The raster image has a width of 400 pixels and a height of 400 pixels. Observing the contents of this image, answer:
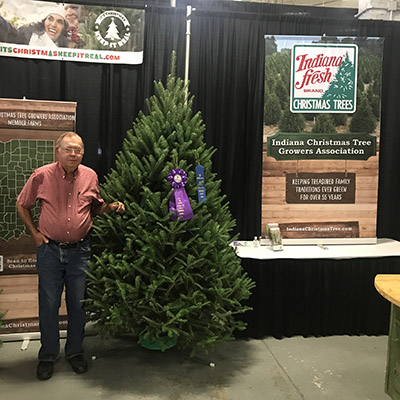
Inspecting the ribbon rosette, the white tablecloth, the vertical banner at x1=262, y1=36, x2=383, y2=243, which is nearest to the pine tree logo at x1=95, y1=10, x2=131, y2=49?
the vertical banner at x1=262, y1=36, x2=383, y2=243

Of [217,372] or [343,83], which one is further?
[343,83]

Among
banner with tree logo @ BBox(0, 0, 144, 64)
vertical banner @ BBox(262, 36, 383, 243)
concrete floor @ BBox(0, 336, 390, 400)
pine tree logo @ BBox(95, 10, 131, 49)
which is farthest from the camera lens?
vertical banner @ BBox(262, 36, 383, 243)

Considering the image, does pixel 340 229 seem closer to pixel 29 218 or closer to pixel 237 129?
pixel 237 129

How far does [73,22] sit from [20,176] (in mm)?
1281

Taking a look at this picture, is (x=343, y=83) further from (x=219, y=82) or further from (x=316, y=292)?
(x=316, y=292)

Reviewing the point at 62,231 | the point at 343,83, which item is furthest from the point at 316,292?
the point at 62,231

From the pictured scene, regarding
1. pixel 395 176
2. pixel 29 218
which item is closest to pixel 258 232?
pixel 395 176

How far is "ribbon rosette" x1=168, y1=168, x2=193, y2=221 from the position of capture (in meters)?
2.99

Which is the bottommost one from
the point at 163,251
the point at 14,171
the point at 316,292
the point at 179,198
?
the point at 316,292

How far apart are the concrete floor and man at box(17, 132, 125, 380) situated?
198 mm

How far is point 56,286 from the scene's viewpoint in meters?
3.16

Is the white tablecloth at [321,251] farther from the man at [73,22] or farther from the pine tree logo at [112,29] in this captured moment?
the man at [73,22]

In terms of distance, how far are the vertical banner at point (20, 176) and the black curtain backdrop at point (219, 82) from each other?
0.18 meters

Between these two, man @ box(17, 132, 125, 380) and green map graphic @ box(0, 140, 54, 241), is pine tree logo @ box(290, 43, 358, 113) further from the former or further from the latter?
green map graphic @ box(0, 140, 54, 241)
